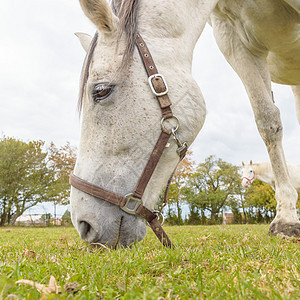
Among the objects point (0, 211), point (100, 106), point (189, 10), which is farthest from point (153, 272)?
point (0, 211)

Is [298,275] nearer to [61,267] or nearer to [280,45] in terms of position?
[61,267]

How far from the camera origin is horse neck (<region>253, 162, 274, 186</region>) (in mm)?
14133

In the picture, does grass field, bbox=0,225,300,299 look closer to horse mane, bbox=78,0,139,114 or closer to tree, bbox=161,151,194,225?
horse mane, bbox=78,0,139,114

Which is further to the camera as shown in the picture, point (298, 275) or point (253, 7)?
point (253, 7)

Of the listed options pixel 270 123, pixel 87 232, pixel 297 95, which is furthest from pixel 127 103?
pixel 297 95

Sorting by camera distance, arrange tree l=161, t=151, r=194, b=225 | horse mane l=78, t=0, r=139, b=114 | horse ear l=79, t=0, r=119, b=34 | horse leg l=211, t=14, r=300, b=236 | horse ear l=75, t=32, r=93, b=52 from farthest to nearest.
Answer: tree l=161, t=151, r=194, b=225, horse leg l=211, t=14, r=300, b=236, horse ear l=75, t=32, r=93, b=52, horse mane l=78, t=0, r=139, b=114, horse ear l=79, t=0, r=119, b=34

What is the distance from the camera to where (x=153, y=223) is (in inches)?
84.7

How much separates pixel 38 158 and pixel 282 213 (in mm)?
27302

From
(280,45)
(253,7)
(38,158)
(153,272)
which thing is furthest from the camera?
(38,158)

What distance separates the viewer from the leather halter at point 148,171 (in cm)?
199

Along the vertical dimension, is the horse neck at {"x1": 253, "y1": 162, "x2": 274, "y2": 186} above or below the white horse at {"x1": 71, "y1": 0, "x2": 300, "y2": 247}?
above

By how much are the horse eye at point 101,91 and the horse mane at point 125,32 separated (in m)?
0.18

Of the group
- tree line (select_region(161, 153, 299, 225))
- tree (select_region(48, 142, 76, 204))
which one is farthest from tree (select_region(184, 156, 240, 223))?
tree (select_region(48, 142, 76, 204))

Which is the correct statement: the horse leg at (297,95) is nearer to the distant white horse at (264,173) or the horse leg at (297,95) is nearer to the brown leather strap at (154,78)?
the brown leather strap at (154,78)
